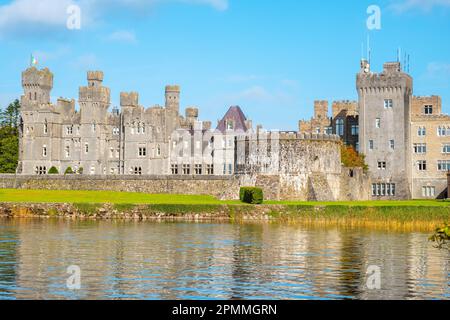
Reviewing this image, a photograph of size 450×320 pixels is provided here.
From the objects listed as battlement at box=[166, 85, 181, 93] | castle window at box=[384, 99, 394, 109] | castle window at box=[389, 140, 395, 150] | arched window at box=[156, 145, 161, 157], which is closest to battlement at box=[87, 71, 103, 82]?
battlement at box=[166, 85, 181, 93]

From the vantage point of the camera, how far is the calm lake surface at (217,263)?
22766mm

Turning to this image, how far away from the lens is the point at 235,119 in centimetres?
8694

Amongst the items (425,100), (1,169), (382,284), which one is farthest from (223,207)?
(1,169)

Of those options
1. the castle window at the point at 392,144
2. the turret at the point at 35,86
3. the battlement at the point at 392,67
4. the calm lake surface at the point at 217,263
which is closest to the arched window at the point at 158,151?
the turret at the point at 35,86

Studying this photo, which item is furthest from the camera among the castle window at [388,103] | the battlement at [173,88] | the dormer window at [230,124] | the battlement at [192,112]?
the battlement at [192,112]

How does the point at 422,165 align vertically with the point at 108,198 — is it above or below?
above

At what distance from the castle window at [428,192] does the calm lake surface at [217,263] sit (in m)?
40.5

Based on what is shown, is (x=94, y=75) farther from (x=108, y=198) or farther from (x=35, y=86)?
(x=108, y=198)

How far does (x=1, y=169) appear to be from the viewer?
90.6 meters

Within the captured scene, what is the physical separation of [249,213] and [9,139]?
48290 mm

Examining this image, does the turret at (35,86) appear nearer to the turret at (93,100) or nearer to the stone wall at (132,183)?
the turret at (93,100)

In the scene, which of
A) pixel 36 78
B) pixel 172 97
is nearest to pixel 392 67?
pixel 172 97

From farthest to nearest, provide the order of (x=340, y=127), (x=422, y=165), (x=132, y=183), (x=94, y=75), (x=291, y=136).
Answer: (x=340, y=127), (x=94, y=75), (x=422, y=165), (x=132, y=183), (x=291, y=136)
